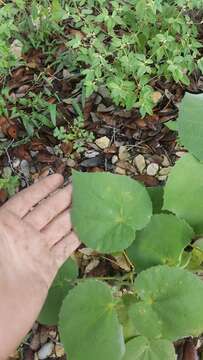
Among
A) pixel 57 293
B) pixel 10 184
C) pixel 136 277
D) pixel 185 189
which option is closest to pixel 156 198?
pixel 185 189

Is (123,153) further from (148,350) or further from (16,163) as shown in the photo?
(148,350)

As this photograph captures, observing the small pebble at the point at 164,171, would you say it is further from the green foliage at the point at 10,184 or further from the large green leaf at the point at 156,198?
the green foliage at the point at 10,184

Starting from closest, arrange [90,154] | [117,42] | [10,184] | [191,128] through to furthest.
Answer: [191,128] → [117,42] → [10,184] → [90,154]

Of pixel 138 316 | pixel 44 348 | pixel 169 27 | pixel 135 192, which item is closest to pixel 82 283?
pixel 138 316

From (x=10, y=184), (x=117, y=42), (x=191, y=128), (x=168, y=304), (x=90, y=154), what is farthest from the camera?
(x=90, y=154)

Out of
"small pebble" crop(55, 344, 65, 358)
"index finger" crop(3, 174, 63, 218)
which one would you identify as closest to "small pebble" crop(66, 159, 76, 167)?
"index finger" crop(3, 174, 63, 218)

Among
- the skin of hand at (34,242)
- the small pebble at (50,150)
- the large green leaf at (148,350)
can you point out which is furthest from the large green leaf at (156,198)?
the small pebble at (50,150)

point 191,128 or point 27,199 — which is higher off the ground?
point 191,128
